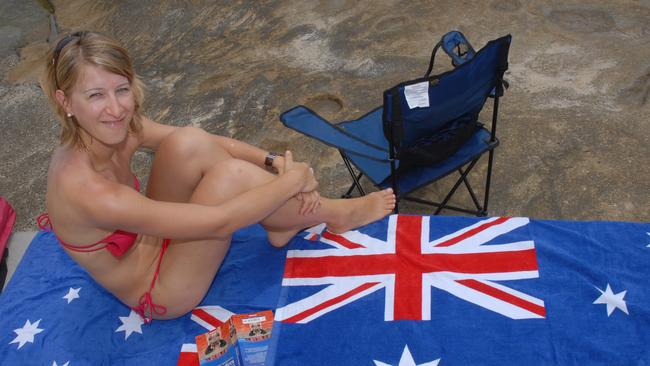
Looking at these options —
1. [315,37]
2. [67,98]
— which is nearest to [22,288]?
[67,98]

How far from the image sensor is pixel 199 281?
7.47ft

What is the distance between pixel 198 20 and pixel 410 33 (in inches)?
81.6

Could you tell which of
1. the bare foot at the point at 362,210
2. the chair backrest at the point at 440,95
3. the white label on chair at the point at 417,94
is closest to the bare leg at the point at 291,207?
the bare foot at the point at 362,210

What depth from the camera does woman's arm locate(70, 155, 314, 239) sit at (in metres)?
1.85

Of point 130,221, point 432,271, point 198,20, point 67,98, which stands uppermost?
point 67,98

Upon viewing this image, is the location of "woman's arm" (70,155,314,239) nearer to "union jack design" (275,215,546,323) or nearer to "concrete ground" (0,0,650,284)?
"union jack design" (275,215,546,323)

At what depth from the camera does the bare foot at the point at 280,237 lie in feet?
8.40

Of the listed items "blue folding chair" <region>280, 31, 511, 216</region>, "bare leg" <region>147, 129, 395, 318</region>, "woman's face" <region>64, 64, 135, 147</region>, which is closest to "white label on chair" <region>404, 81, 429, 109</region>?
"blue folding chair" <region>280, 31, 511, 216</region>

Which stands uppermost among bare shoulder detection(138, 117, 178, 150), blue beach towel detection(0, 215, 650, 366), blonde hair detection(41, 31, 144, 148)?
blonde hair detection(41, 31, 144, 148)

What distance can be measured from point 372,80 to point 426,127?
1704mm

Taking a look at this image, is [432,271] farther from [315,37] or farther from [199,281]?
[315,37]

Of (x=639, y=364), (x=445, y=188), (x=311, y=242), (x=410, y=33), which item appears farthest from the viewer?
(x=410, y=33)

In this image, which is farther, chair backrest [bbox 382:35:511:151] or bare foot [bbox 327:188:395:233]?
bare foot [bbox 327:188:395:233]

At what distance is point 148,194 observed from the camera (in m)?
2.42
